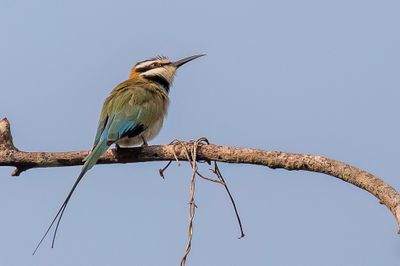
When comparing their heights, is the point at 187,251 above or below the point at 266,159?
below

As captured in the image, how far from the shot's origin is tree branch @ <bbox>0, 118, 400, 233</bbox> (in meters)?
2.90

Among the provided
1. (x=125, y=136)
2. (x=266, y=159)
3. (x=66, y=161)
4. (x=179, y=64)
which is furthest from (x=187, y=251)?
(x=179, y=64)

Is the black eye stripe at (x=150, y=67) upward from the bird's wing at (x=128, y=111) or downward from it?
upward

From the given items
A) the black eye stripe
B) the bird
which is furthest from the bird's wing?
the black eye stripe

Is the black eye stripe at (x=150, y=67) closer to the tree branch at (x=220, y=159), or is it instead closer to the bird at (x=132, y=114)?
the bird at (x=132, y=114)

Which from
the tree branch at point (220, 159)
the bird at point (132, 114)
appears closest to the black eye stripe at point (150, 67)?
the bird at point (132, 114)

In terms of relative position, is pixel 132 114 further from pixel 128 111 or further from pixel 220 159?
pixel 220 159

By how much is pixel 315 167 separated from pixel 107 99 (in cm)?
229

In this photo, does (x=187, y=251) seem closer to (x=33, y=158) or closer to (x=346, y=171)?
(x=346, y=171)

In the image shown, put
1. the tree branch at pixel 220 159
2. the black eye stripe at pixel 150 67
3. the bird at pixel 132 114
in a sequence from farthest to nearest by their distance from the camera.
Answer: the black eye stripe at pixel 150 67 < the bird at pixel 132 114 < the tree branch at pixel 220 159

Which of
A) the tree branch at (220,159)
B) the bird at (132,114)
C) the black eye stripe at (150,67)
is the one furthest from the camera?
the black eye stripe at (150,67)

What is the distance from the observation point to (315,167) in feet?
10.5

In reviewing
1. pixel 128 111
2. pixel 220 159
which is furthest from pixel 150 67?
pixel 220 159

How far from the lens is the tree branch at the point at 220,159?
290 centimetres
